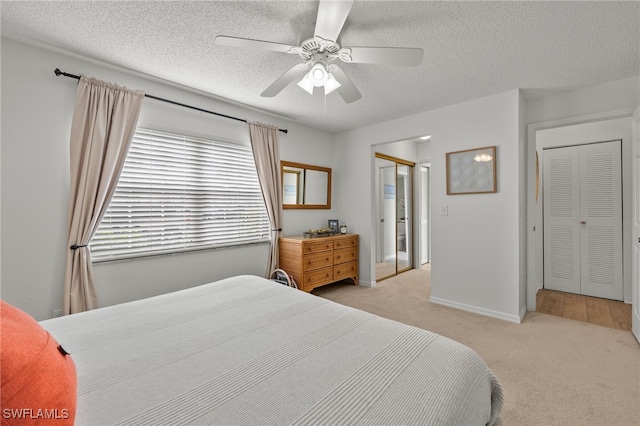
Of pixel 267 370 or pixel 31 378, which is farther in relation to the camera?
pixel 267 370

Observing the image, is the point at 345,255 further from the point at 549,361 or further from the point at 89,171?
the point at 89,171

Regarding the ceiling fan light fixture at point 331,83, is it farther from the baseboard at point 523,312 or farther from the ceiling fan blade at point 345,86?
the baseboard at point 523,312

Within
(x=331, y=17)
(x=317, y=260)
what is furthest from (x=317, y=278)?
(x=331, y=17)

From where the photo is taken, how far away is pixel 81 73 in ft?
7.80

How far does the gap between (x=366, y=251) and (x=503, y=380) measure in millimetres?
2504

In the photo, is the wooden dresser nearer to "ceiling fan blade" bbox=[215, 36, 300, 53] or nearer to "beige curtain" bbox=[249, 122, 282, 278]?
"beige curtain" bbox=[249, 122, 282, 278]

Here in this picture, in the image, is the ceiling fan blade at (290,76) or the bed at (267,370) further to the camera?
the ceiling fan blade at (290,76)

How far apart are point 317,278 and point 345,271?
592 mm

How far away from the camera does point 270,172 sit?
3.70 metres

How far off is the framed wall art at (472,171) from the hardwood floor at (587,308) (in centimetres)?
161

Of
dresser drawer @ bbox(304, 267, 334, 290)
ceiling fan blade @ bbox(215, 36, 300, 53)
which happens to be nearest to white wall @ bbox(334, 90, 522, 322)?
dresser drawer @ bbox(304, 267, 334, 290)

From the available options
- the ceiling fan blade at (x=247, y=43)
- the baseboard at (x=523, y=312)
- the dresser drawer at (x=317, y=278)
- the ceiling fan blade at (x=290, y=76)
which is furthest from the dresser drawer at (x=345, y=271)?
the ceiling fan blade at (x=247, y=43)

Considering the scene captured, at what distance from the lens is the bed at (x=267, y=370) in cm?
82

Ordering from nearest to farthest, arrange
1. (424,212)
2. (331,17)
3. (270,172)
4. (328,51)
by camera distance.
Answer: (331,17)
(328,51)
(270,172)
(424,212)
